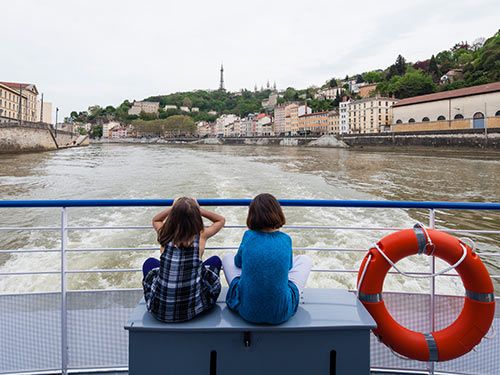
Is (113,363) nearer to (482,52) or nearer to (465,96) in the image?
(465,96)

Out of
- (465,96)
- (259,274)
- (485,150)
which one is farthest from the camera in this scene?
(465,96)

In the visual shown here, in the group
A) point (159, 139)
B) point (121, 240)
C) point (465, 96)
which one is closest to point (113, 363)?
point (121, 240)

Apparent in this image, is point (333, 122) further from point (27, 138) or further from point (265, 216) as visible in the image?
point (265, 216)

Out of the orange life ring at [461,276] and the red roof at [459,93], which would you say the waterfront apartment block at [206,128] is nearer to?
the red roof at [459,93]

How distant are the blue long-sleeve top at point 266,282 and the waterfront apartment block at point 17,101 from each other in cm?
5889

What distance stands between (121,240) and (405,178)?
15467 millimetres

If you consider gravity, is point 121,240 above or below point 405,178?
below

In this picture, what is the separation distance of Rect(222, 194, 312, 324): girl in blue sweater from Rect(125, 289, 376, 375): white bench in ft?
A: 0.23

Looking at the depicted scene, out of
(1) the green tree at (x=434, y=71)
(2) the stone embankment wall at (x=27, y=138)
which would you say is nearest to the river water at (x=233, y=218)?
(2) the stone embankment wall at (x=27, y=138)

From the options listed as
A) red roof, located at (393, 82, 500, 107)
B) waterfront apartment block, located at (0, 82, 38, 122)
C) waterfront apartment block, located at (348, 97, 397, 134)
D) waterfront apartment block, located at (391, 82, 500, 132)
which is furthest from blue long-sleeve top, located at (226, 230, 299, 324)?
waterfront apartment block, located at (348, 97, 397, 134)

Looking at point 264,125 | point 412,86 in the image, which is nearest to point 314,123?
point 264,125

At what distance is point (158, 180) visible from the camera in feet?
56.3

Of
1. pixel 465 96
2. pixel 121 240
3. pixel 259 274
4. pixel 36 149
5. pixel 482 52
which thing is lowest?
pixel 121 240

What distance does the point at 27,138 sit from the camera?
42.2 meters
